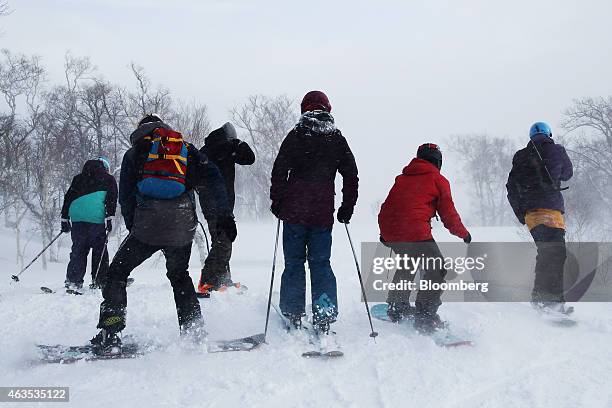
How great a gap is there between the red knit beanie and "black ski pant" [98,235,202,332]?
1600mm

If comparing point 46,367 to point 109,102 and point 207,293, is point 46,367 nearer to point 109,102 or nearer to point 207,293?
point 207,293

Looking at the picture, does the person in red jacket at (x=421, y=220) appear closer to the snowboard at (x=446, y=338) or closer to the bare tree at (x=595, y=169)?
the snowboard at (x=446, y=338)

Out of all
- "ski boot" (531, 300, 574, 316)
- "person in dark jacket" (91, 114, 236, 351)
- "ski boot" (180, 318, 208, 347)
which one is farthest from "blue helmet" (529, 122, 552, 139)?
"ski boot" (180, 318, 208, 347)

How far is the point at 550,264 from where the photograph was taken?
4590 mm

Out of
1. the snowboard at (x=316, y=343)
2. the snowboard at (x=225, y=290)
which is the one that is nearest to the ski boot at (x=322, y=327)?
the snowboard at (x=316, y=343)

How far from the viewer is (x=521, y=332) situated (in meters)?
3.73

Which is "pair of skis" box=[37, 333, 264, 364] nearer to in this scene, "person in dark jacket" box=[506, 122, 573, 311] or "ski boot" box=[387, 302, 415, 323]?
"ski boot" box=[387, 302, 415, 323]

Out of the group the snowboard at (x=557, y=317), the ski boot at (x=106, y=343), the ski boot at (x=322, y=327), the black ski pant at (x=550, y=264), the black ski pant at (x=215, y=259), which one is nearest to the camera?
the ski boot at (x=106, y=343)

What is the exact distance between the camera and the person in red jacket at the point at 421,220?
3.83 m

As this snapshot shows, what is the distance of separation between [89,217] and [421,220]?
187 inches

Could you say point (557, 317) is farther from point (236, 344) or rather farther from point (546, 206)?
point (236, 344)

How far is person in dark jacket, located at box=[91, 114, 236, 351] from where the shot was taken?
10.6ft

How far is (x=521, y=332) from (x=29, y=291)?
672 centimetres

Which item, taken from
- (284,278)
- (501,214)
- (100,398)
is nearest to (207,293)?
(284,278)
